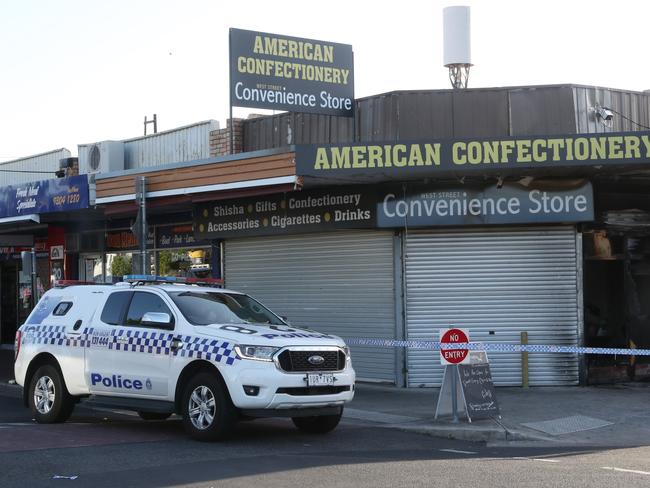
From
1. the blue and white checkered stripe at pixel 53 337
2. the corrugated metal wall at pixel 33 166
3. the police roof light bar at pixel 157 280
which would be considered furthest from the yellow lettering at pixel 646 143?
the corrugated metal wall at pixel 33 166

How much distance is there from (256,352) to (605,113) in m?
8.97

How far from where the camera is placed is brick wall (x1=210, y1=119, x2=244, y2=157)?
19.6 meters

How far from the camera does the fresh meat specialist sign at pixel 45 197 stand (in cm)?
2017

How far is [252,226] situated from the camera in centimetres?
1839

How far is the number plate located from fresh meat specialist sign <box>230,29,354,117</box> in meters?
7.37

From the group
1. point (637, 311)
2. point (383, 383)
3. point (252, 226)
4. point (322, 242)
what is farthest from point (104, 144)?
point (637, 311)

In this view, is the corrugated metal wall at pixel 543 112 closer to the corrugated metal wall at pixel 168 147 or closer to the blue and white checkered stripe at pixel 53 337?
the corrugated metal wall at pixel 168 147

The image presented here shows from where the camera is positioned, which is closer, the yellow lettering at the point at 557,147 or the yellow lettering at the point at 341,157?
the yellow lettering at the point at 557,147

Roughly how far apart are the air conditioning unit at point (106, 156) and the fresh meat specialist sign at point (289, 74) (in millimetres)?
6662

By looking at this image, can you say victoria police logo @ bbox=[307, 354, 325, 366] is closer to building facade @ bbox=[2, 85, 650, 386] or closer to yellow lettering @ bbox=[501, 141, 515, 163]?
building facade @ bbox=[2, 85, 650, 386]

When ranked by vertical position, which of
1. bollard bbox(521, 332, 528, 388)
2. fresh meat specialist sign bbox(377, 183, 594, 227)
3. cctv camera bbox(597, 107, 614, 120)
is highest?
cctv camera bbox(597, 107, 614, 120)

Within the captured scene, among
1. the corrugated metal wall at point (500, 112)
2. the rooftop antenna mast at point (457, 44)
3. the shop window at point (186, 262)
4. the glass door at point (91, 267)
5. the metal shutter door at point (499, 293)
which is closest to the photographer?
the metal shutter door at point (499, 293)

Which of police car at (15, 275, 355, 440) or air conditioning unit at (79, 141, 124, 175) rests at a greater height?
air conditioning unit at (79, 141, 124, 175)

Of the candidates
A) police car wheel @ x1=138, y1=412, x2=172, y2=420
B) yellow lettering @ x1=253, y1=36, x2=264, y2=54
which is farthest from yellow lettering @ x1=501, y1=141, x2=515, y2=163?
police car wheel @ x1=138, y1=412, x2=172, y2=420
